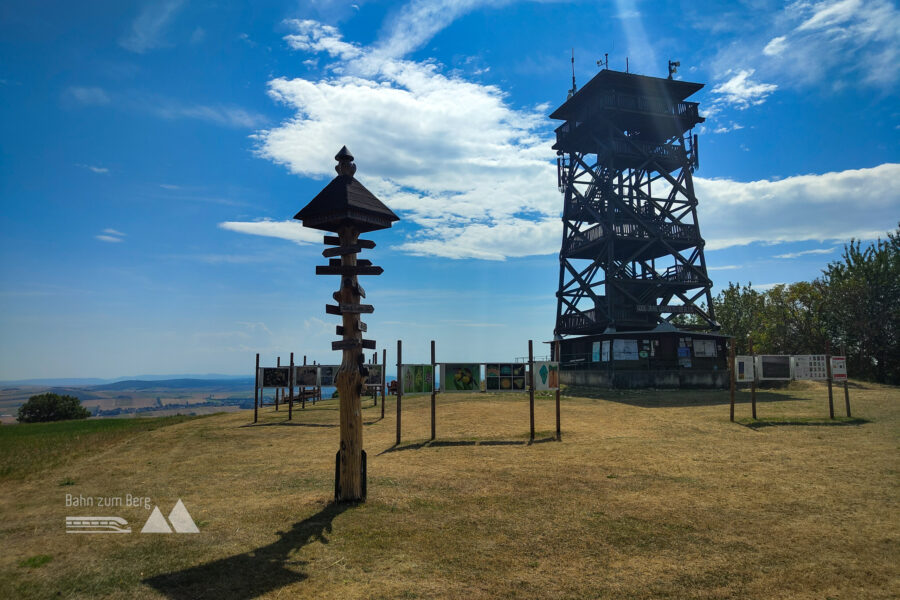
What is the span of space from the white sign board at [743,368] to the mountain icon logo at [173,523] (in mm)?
21338

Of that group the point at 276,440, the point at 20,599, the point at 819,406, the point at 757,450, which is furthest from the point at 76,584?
the point at 819,406

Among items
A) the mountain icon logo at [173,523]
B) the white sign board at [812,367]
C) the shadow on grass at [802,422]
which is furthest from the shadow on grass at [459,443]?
the white sign board at [812,367]

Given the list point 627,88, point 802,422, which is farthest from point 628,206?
point 802,422

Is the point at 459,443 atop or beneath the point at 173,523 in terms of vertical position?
beneath

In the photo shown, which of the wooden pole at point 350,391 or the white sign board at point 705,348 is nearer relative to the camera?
the wooden pole at point 350,391

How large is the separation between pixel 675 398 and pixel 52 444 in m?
29.1

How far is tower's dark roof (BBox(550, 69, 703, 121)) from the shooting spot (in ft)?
162

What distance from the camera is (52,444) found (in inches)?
692

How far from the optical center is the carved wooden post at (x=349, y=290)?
33.6ft

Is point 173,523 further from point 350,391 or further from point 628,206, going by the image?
point 628,206

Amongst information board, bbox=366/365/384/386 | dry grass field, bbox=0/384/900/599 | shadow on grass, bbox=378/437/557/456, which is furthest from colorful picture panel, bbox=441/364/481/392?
information board, bbox=366/365/384/386

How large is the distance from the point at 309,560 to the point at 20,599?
3.29 meters

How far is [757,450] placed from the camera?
14.3m

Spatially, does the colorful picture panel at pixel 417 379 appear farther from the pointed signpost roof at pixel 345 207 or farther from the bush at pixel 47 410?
the bush at pixel 47 410
